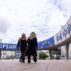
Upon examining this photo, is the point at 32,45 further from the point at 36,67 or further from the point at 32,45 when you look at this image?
the point at 36,67

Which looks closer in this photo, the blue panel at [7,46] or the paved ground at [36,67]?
the paved ground at [36,67]

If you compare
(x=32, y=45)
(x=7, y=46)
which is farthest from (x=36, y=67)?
(x=7, y=46)

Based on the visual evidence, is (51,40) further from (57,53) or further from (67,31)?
(67,31)

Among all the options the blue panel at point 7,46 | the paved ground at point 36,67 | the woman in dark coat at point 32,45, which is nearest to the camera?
the paved ground at point 36,67

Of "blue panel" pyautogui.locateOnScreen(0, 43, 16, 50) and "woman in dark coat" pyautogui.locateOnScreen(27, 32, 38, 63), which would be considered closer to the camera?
"woman in dark coat" pyautogui.locateOnScreen(27, 32, 38, 63)

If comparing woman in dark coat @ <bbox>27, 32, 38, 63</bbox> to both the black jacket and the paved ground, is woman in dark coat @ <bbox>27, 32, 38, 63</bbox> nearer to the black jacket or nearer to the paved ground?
the black jacket

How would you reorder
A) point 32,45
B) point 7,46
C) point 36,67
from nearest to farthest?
point 36,67 → point 32,45 → point 7,46

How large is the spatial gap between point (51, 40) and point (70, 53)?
36.0 feet

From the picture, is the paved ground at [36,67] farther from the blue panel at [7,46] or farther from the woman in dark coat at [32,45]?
the blue panel at [7,46]

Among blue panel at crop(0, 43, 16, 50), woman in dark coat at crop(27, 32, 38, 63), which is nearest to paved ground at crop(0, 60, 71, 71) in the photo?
woman in dark coat at crop(27, 32, 38, 63)

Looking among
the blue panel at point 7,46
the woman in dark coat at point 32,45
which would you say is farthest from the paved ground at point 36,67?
the blue panel at point 7,46

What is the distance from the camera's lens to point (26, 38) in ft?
51.9

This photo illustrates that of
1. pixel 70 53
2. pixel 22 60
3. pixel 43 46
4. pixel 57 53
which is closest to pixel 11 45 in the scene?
pixel 43 46

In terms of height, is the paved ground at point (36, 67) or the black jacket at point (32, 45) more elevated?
the black jacket at point (32, 45)
